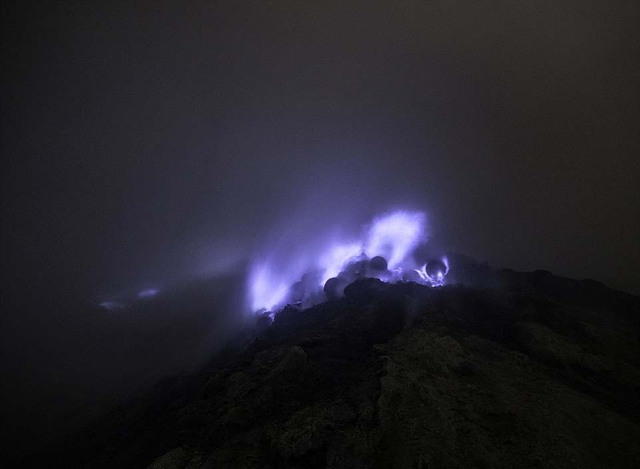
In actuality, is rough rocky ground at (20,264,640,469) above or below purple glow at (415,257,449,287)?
below

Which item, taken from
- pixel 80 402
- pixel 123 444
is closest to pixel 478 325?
pixel 123 444

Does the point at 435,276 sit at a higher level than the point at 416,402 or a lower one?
higher

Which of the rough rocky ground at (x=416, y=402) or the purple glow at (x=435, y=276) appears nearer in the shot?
the rough rocky ground at (x=416, y=402)

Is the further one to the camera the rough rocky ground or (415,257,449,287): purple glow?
(415,257,449,287): purple glow

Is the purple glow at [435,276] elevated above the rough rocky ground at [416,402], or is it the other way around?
the purple glow at [435,276]

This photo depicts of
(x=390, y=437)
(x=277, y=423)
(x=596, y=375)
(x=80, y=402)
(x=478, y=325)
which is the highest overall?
(x=80, y=402)

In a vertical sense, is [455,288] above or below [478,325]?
above

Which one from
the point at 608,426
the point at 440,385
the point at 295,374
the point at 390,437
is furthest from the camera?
the point at 295,374

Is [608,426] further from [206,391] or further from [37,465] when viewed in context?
[37,465]
